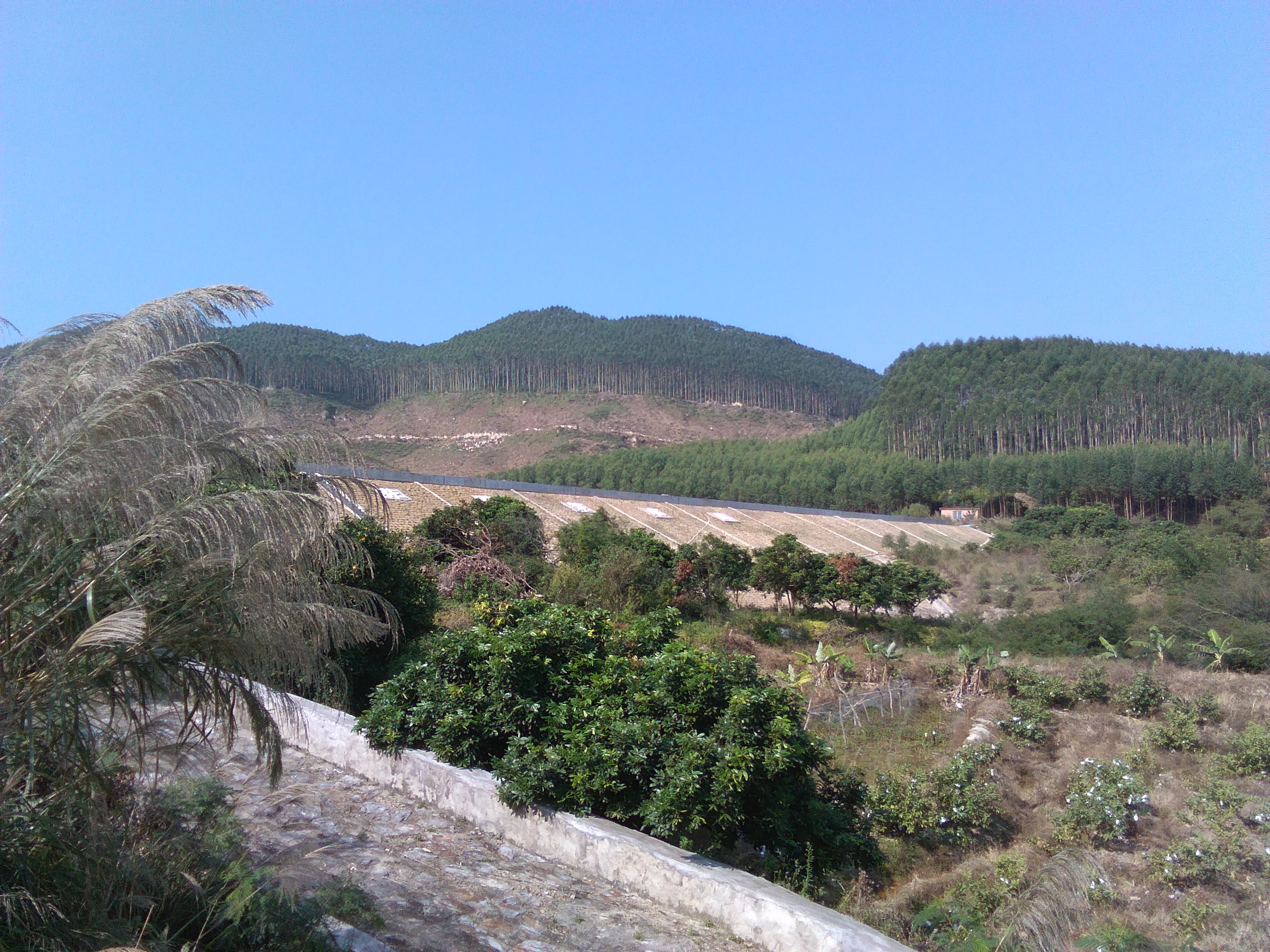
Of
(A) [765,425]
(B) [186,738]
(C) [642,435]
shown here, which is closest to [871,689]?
(B) [186,738]

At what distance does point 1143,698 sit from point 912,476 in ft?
173

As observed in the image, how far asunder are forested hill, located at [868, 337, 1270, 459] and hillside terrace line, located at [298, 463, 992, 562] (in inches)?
1338

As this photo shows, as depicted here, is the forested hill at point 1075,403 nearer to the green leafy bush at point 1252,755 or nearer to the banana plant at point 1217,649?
the banana plant at point 1217,649

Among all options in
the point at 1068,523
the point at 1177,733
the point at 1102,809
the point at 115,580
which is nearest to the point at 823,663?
the point at 1177,733

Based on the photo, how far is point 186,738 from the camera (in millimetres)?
3711

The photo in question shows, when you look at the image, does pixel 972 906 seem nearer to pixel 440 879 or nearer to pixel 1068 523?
pixel 440 879

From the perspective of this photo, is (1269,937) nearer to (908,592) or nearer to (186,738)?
(186,738)

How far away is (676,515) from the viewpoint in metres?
29.5

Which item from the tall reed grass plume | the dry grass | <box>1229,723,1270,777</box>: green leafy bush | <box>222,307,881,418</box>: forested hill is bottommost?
the dry grass

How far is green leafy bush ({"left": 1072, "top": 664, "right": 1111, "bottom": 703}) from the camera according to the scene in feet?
→ 39.0

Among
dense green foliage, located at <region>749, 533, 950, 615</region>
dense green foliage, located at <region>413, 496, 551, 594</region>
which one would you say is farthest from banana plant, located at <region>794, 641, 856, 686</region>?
dense green foliage, located at <region>413, 496, 551, 594</region>

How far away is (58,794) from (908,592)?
18.7m

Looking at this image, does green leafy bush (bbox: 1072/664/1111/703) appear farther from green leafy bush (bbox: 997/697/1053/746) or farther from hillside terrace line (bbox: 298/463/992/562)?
hillside terrace line (bbox: 298/463/992/562)

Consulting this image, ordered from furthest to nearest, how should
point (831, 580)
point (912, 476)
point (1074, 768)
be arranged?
point (912, 476)
point (831, 580)
point (1074, 768)
